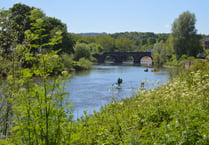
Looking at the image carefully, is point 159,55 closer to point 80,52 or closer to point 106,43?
point 80,52

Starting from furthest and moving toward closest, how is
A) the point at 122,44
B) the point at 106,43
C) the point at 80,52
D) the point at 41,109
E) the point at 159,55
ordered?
the point at 122,44 < the point at 106,43 < the point at 159,55 < the point at 80,52 < the point at 41,109

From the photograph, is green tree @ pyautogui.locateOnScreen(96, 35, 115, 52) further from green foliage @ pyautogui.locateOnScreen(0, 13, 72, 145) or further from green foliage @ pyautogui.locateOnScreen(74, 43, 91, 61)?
green foliage @ pyautogui.locateOnScreen(0, 13, 72, 145)

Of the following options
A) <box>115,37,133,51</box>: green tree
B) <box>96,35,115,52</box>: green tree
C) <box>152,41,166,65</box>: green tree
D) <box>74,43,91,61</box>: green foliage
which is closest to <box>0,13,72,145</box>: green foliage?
<box>74,43,91,61</box>: green foliage

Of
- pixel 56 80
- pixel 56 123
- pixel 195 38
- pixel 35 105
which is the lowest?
pixel 56 123

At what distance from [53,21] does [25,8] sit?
10383mm

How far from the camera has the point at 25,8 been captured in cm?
4066

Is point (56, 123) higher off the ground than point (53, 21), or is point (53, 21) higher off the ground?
point (53, 21)

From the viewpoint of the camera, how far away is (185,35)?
59.7 m

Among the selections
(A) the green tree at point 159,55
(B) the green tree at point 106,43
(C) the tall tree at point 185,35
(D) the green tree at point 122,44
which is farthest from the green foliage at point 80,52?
(D) the green tree at point 122,44

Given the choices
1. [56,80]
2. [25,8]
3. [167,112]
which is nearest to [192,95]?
[167,112]

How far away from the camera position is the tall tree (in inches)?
2343

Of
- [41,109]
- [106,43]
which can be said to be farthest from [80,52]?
[106,43]

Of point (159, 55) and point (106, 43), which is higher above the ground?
point (106, 43)

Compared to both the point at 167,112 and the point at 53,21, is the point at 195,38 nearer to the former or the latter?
the point at 53,21
